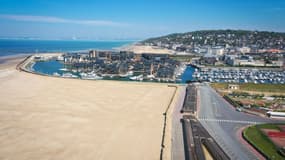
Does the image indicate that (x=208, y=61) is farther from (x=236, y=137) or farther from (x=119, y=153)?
(x=119, y=153)

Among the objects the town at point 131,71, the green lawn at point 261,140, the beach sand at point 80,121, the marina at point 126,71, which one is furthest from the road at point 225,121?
the town at point 131,71

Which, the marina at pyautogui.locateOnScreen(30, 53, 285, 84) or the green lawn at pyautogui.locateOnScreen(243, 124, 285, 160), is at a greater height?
the marina at pyautogui.locateOnScreen(30, 53, 285, 84)

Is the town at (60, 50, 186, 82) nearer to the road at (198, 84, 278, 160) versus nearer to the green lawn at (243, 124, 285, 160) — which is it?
the road at (198, 84, 278, 160)

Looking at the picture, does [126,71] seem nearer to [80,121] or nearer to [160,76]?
[160,76]

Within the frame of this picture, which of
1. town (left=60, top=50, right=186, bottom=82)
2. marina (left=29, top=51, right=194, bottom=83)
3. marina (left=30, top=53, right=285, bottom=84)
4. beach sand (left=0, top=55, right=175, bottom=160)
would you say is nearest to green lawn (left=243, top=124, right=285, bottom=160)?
beach sand (left=0, top=55, right=175, bottom=160)

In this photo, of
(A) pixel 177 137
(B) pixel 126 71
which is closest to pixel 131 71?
(B) pixel 126 71

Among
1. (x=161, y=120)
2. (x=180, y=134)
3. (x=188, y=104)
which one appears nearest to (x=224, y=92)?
(x=188, y=104)
